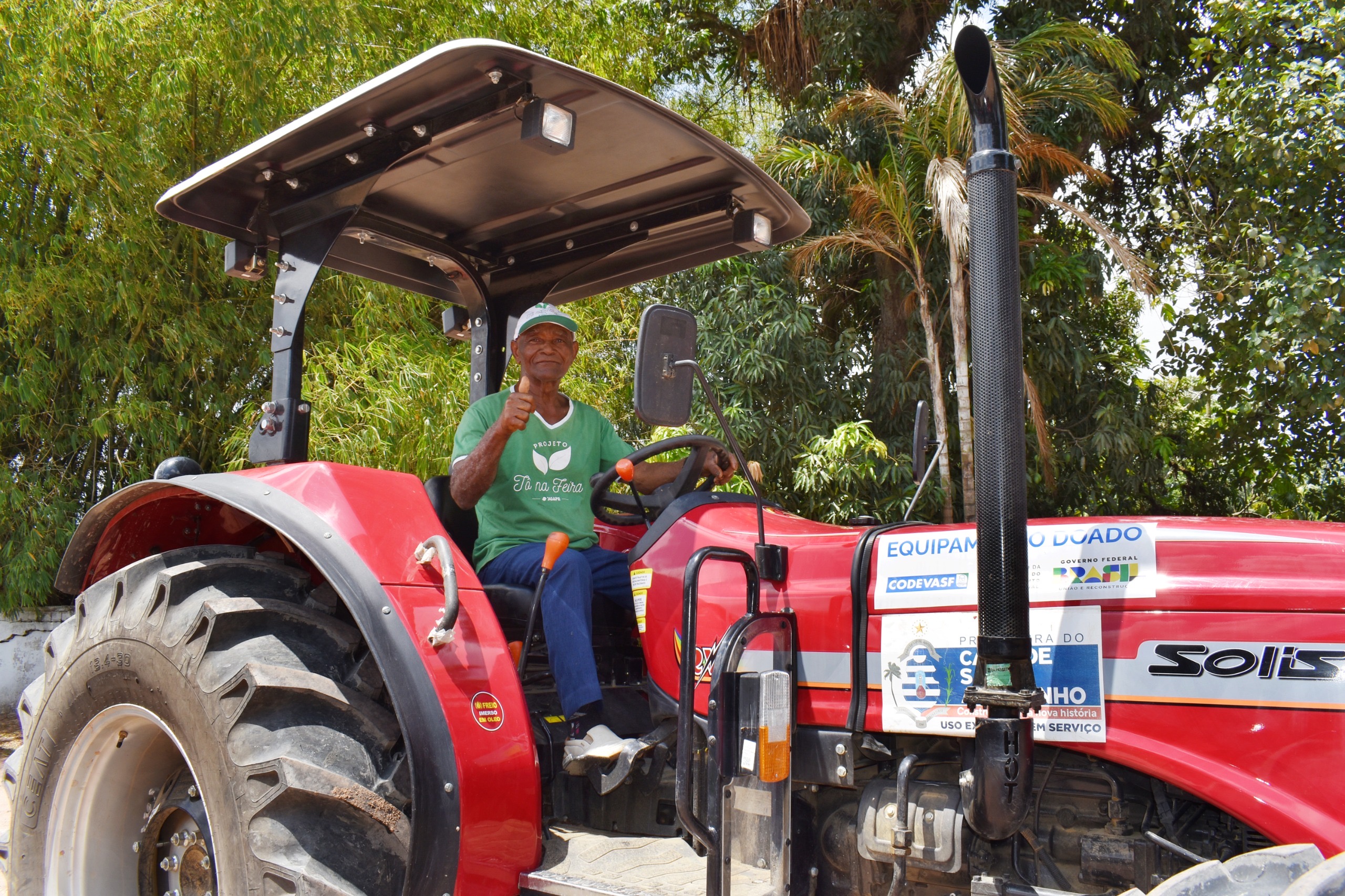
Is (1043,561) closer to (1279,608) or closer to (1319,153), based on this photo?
(1279,608)

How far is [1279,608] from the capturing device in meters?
1.80

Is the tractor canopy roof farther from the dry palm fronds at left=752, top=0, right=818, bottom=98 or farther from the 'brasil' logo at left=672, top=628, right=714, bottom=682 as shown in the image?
the dry palm fronds at left=752, top=0, right=818, bottom=98

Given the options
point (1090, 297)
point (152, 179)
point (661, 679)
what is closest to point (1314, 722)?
point (661, 679)

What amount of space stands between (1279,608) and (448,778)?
157 centimetres

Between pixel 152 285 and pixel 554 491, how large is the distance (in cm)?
638

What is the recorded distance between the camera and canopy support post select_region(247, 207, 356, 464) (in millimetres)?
2686

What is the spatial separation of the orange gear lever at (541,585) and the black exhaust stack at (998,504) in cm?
109

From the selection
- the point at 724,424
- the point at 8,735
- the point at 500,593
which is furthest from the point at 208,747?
the point at 8,735

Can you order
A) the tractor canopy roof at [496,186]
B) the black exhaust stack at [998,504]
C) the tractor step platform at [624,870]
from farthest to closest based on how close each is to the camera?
the tractor canopy roof at [496,186], the tractor step platform at [624,870], the black exhaust stack at [998,504]

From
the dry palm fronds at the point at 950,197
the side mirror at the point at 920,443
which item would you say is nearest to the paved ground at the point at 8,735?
the side mirror at the point at 920,443

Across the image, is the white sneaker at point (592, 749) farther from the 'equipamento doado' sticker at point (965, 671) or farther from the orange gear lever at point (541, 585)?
the 'equipamento doado' sticker at point (965, 671)

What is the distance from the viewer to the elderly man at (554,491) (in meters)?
2.55

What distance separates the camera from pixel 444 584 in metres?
2.27

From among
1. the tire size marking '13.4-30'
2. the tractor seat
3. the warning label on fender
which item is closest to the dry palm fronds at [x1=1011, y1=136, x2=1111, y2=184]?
the tractor seat
